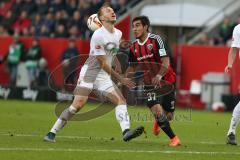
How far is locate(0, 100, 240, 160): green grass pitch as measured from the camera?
11438mm

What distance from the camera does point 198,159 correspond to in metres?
11.3

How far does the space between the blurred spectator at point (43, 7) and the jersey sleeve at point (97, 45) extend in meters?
20.0

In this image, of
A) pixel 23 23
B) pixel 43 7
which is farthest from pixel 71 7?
pixel 23 23

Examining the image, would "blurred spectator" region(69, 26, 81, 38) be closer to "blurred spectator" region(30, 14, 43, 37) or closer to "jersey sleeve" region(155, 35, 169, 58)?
"blurred spectator" region(30, 14, 43, 37)

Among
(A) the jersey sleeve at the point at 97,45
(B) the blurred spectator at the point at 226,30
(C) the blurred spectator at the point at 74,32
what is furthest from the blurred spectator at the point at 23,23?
(A) the jersey sleeve at the point at 97,45

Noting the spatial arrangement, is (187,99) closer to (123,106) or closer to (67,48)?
(67,48)

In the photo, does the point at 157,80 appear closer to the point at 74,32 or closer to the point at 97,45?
the point at 97,45

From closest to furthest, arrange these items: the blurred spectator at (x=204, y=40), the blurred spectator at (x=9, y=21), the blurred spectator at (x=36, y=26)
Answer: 1. the blurred spectator at (x=204, y=40)
2. the blurred spectator at (x=36, y=26)
3. the blurred spectator at (x=9, y=21)

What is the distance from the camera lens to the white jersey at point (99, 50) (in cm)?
1313

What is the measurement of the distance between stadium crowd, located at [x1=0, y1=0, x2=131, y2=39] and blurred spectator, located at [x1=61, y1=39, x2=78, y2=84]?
53.9 inches

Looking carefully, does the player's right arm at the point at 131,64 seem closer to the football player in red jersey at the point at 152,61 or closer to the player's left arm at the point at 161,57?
the football player in red jersey at the point at 152,61

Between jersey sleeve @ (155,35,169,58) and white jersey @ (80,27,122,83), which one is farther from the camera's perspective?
jersey sleeve @ (155,35,169,58)

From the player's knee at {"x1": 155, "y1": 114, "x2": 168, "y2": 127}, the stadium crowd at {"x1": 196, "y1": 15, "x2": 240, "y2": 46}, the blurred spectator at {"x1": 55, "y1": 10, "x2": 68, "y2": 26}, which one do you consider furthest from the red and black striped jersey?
the blurred spectator at {"x1": 55, "y1": 10, "x2": 68, "y2": 26}

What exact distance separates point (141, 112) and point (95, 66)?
888 centimetres
